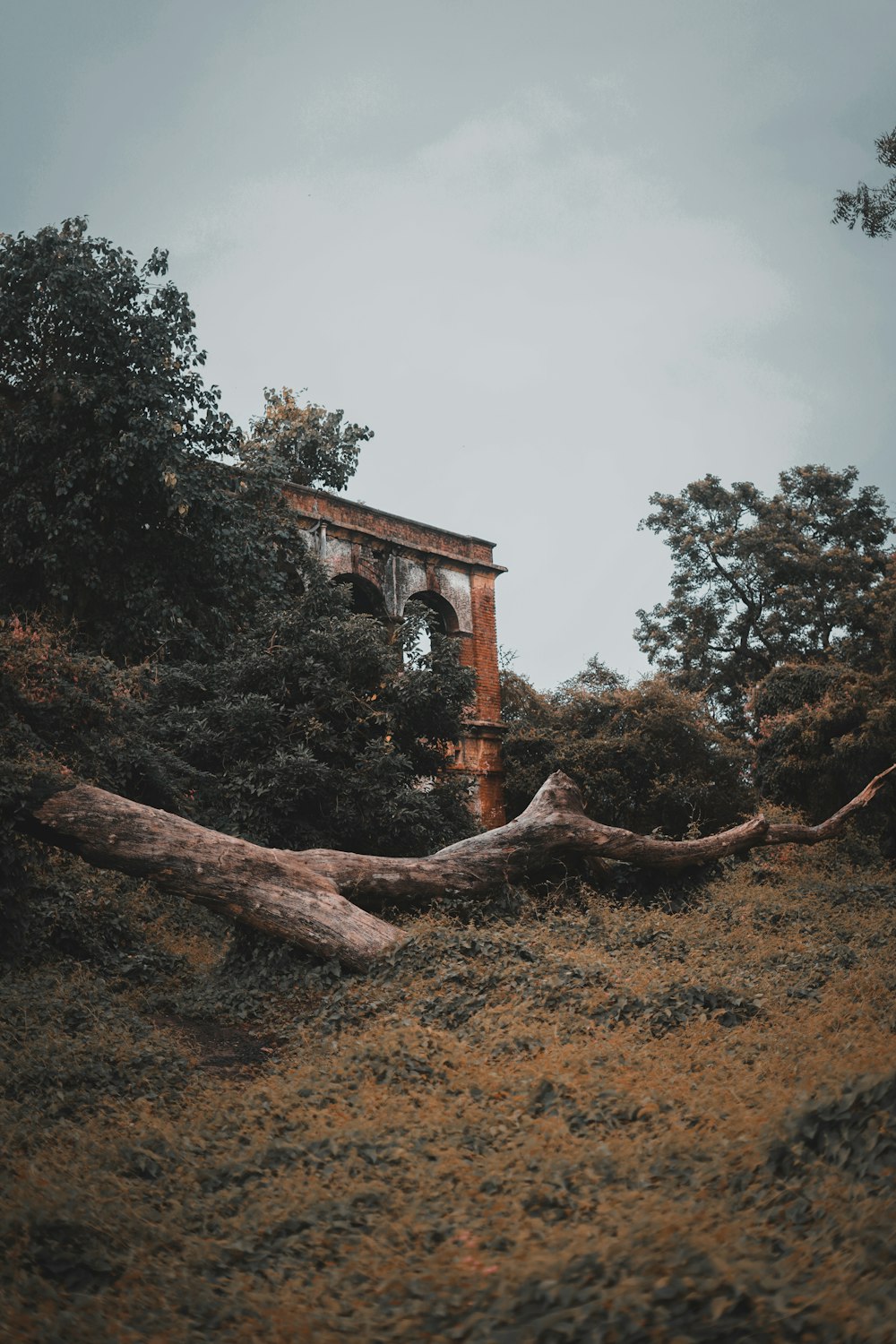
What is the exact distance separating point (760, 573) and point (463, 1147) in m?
31.3

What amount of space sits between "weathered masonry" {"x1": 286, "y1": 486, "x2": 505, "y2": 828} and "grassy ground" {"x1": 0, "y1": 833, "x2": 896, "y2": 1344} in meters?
15.1

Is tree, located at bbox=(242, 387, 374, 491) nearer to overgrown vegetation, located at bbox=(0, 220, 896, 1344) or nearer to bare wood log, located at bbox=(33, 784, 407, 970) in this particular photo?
overgrown vegetation, located at bbox=(0, 220, 896, 1344)

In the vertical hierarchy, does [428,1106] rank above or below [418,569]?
below

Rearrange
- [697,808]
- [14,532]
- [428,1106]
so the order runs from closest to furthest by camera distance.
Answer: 1. [428,1106]
2. [14,532]
3. [697,808]

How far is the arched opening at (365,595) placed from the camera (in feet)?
82.4

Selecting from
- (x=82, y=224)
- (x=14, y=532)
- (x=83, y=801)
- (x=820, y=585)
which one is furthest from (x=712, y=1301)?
(x=820, y=585)

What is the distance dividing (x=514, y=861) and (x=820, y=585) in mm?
24631

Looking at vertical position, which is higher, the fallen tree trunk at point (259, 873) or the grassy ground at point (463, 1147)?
the fallen tree trunk at point (259, 873)

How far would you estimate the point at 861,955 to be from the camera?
9391 millimetres

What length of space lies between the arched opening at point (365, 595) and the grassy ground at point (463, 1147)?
15.6 metres

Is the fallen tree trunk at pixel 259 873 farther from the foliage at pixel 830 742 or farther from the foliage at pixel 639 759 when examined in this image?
the foliage at pixel 639 759

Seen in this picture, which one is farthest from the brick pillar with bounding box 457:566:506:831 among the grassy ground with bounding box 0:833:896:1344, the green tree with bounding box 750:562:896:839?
the grassy ground with bounding box 0:833:896:1344

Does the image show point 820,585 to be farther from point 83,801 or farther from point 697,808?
point 83,801

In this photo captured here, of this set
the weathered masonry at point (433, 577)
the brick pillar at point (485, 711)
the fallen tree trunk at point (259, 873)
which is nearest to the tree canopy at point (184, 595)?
the fallen tree trunk at point (259, 873)
